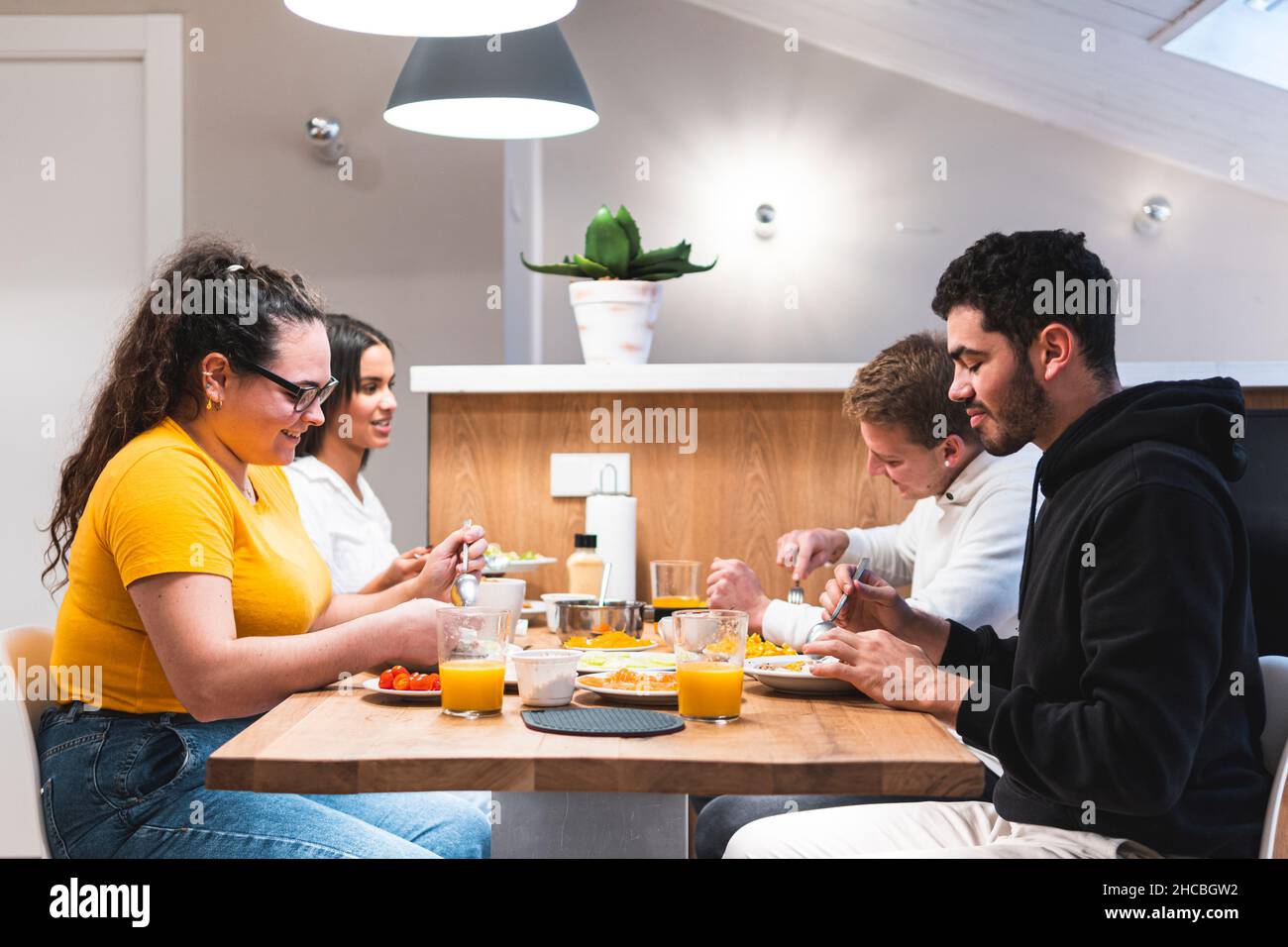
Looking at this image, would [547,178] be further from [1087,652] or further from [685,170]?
[1087,652]

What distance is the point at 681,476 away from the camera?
258 centimetres

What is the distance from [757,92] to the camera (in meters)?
5.14

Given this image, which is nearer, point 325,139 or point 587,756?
point 587,756

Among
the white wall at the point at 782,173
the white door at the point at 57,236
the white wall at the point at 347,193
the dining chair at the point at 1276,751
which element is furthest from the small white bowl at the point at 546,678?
the white wall at the point at 782,173

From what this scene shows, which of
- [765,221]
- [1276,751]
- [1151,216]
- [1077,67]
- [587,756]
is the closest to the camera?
[587,756]

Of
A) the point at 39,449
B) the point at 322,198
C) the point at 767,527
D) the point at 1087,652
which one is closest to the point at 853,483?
the point at 767,527

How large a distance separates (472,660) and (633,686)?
0.70 ft

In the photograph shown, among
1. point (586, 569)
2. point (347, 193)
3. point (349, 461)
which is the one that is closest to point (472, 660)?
point (586, 569)

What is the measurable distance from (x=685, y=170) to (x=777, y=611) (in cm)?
359

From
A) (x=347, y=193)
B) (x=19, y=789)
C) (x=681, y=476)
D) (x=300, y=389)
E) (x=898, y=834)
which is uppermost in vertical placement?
(x=347, y=193)

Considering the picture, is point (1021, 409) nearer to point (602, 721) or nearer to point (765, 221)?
point (602, 721)

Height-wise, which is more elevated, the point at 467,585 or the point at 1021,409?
the point at 1021,409

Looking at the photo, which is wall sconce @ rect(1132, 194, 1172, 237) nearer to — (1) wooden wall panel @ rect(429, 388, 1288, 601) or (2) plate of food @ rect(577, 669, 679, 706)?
(1) wooden wall panel @ rect(429, 388, 1288, 601)

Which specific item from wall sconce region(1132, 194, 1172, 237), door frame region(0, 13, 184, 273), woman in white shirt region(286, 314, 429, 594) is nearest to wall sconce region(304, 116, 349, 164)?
door frame region(0, 13, 184, 273)
